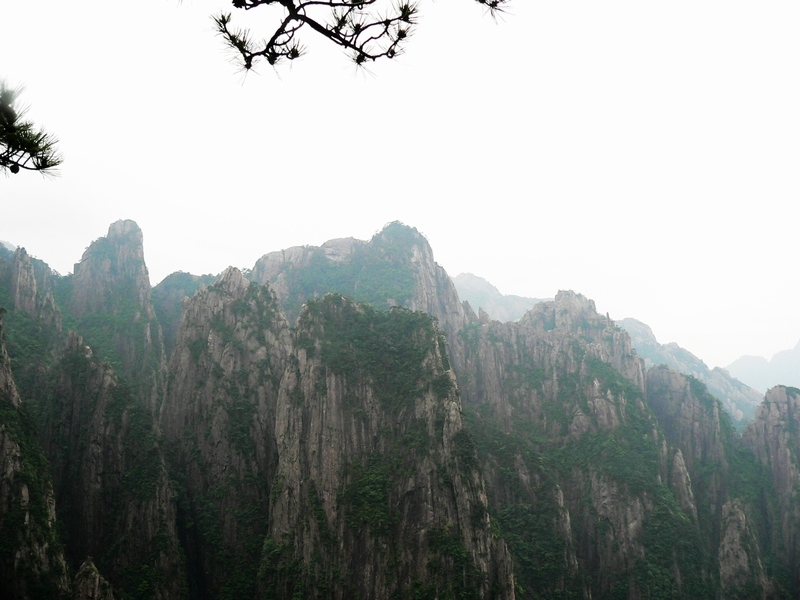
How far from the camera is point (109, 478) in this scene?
38.7 m

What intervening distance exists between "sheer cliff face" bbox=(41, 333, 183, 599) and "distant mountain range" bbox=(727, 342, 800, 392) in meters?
159

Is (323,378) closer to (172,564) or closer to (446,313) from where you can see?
(172,564)

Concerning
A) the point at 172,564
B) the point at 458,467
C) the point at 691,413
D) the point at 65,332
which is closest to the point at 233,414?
the point at 172,564

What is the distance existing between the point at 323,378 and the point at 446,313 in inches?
1410

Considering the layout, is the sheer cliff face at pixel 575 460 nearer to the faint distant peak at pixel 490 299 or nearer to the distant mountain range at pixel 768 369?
the faint distant peak at pixel 490 299

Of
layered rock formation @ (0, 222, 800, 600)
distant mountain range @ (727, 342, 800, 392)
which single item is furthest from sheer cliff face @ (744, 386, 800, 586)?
distant mountain range @ (727, 342, 800, 392)

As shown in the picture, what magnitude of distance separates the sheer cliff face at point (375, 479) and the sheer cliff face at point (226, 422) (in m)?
4.43

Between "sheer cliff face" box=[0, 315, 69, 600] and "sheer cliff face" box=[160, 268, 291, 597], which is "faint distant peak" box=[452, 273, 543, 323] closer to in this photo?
"sheer cliff face" box=[160, 268, 291, 597]

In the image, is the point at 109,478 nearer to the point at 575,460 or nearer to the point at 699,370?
the point at 575,460

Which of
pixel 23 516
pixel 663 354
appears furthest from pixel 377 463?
pixel 663 354

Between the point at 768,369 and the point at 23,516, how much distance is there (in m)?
181

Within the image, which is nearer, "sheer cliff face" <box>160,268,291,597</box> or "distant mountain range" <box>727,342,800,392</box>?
"sheer cliff face" <box>160,268,291,597</box>

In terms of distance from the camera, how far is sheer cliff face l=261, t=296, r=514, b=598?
3388 centimetres

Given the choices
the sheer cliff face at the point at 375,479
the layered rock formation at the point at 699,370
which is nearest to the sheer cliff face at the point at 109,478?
the sheer cliff face at the point at 375,479
